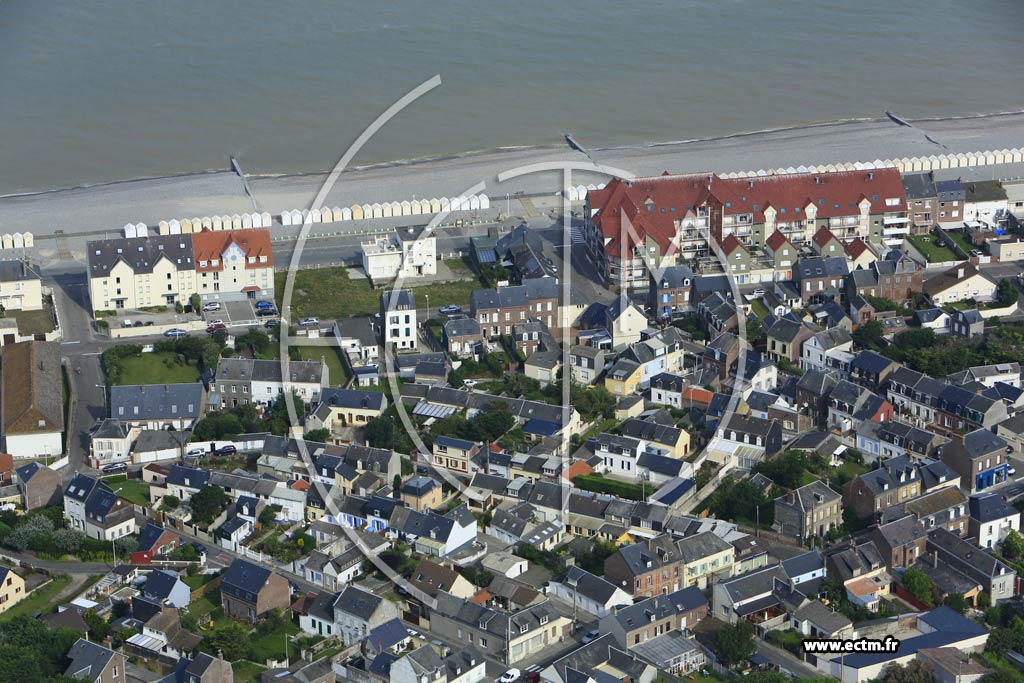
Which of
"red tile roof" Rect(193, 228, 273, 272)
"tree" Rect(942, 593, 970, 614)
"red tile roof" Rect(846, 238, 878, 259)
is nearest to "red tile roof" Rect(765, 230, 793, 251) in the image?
"red tile roof" Rect(846, 238, 878, 259)

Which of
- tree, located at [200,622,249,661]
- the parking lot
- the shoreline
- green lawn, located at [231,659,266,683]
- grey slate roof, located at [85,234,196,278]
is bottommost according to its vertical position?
green lawn, located at [231,659,266,683]

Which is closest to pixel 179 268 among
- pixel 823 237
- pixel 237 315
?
pixel 237 315

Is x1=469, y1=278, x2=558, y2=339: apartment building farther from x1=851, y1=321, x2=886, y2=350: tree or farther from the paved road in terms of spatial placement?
the paved road

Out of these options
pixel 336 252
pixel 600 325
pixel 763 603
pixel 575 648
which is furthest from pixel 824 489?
pixel 336 252

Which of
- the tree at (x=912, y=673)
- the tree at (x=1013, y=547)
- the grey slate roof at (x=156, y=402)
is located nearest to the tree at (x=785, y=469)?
the tree at (x=1013, y=547)

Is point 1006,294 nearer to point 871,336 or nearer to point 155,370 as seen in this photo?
point 871,336

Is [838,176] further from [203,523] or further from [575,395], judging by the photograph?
[203,523]
